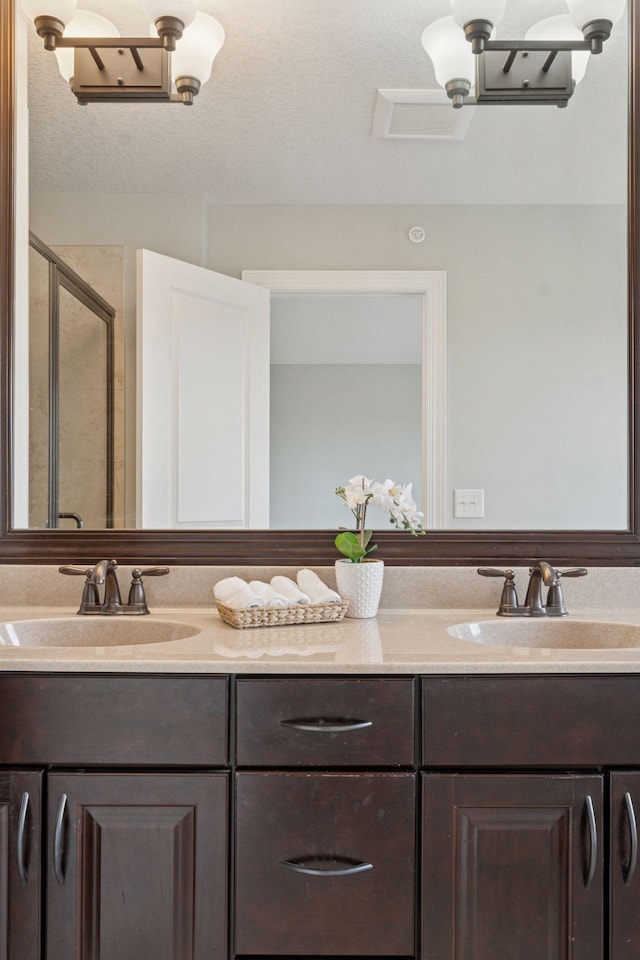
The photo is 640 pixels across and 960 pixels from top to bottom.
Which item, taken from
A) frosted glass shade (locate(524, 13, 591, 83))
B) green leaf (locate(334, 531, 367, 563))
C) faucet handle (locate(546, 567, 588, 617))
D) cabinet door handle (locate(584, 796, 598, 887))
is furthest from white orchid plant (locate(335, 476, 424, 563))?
frosted glass shade (locate(524, 13, 591, 83))

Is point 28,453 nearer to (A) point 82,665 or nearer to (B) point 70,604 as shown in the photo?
(B) point 70,604

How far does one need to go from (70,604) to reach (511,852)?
1.13 meters

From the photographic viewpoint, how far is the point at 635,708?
3.84 ft

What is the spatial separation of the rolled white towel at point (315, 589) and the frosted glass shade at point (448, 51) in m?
1.24

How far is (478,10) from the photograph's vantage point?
159 cm

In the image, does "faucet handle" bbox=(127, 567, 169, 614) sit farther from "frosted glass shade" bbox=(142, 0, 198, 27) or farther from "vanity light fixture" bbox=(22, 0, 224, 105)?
"frosted glass shade" bbox=(142, 0, 198, 27)

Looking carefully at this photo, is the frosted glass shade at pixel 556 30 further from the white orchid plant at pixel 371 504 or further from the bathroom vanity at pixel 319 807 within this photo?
the bathroom vanity at pixel 319 807

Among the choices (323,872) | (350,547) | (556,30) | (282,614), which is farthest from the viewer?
(556,30)

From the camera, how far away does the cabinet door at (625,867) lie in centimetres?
115

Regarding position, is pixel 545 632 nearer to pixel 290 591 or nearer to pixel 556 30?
pixel 290 591

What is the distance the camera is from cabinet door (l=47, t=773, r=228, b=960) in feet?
3.76

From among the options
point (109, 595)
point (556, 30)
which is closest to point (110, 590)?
point (109, 595)

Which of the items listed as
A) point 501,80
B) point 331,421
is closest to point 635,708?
point 331,421

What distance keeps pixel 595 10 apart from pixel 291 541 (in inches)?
57.4
